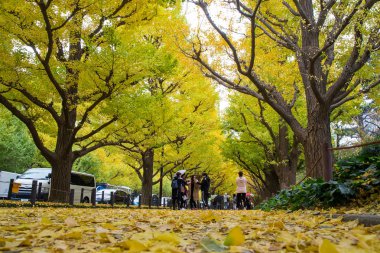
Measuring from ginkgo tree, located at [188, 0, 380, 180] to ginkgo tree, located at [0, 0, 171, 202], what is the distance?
2.04 meters

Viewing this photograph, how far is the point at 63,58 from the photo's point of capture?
11.6 m

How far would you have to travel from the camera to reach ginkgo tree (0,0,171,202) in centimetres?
932

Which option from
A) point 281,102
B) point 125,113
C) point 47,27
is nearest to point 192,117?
point 125,113

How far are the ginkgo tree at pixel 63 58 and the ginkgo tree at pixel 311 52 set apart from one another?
6.71ft

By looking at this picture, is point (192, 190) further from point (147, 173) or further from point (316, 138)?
point (316, 138)

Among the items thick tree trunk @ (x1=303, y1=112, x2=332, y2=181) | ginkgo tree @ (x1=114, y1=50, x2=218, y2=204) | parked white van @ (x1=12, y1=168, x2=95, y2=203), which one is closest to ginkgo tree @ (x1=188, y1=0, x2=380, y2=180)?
thick tree trunk @ (x1=303, y1=112, x2=332, y2=181)

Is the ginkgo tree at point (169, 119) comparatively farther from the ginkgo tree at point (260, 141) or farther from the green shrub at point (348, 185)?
the green shrub at point (348, 185)

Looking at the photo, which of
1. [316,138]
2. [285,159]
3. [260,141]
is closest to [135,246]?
[316,138]

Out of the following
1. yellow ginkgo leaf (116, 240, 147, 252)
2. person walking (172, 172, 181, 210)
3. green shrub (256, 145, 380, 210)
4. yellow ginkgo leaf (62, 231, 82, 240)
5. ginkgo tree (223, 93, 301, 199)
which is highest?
ginkgo tree (223, 93, 301, 199)

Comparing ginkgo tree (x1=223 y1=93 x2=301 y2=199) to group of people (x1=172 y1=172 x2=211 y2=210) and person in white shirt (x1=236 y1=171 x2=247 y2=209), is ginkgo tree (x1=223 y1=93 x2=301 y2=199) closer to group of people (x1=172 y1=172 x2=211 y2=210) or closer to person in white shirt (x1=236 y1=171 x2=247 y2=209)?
person in white shirt (x1=236 y1=171 x2=247 y2=209)

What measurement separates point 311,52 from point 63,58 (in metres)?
7.59

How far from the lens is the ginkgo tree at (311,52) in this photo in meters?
7.78

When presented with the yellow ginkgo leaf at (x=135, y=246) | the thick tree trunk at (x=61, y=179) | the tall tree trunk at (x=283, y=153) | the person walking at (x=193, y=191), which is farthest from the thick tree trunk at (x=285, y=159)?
the yellow ginkgo leaf at (x=135, y=246)

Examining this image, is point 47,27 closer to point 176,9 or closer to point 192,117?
point 176,9
